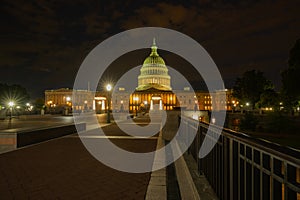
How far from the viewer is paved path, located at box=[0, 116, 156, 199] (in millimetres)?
5051

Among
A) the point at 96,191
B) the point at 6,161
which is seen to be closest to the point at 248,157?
the point at 96,191

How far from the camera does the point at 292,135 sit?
97.6 ft

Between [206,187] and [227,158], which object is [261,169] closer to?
[227,158]

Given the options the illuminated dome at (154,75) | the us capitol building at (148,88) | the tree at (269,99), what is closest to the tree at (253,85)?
the tree at (269,99)

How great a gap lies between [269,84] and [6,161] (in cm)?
7354

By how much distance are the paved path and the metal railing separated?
1.83 metres

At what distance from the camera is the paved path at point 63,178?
199 inches

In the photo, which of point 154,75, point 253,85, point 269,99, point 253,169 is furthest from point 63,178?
point 154,75

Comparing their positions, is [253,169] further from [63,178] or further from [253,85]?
[253,85]

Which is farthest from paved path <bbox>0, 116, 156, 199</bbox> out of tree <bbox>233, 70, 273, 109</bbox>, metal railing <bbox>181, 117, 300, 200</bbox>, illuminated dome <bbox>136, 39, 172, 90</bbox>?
illuminated dome <bbox>136, 39, 172, 90</bbox>

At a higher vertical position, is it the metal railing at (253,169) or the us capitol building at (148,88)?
the us capitol building at (148,88)

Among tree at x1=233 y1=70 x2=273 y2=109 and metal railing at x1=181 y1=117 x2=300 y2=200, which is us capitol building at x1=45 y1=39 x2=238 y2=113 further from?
metal railing at x1=181 y1=117 x2=300 y2=200

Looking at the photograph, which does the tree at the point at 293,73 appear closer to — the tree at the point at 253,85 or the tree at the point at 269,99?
the tree at the point at 269,99

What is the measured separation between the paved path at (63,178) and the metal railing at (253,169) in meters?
1.83
